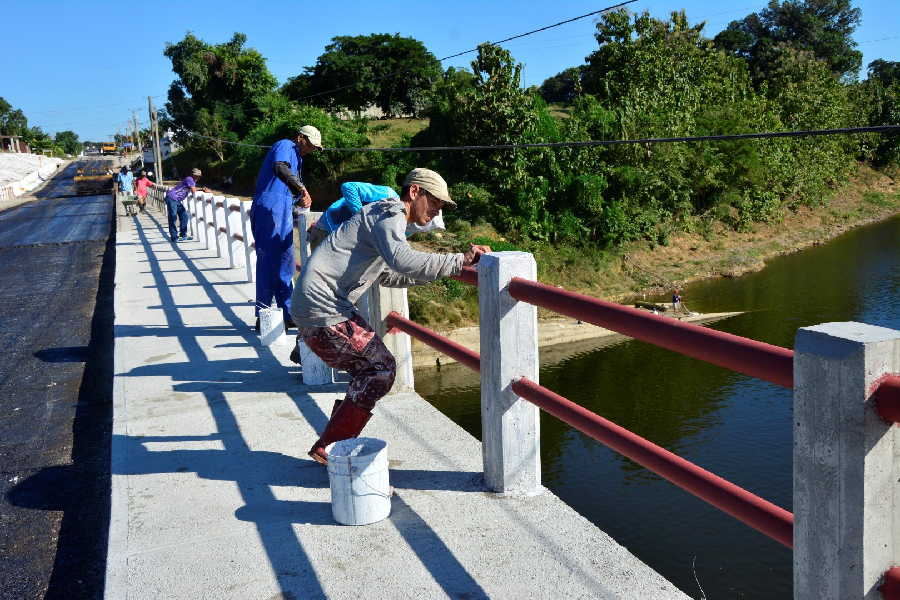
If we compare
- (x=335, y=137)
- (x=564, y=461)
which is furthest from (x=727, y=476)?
(x=335, y=137)

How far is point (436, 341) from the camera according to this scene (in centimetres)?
399

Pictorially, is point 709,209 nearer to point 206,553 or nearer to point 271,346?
point 271,346

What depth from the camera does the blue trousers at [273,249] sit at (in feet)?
21.5

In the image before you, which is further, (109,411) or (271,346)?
(271,346)

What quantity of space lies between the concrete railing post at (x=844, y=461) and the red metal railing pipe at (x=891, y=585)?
0.04ft

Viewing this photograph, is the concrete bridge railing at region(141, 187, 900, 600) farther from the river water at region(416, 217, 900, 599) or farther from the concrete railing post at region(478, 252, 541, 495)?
the river water at region(416, 217, 900, 599)

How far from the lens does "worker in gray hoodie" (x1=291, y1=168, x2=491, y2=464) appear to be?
3340mm

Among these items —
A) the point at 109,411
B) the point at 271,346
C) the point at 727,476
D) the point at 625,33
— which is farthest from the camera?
the point at 625,33

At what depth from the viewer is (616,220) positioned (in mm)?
32500

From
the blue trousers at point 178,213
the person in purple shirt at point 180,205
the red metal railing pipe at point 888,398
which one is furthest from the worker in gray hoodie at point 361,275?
the blue trousers at point 178,213

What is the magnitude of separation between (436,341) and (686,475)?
185cm

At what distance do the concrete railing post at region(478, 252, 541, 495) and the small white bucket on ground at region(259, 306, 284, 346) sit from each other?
3260mm

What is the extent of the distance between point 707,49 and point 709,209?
33.7 ft

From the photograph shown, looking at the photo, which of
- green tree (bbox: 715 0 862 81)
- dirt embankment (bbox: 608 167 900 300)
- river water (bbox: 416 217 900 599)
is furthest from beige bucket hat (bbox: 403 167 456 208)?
green tree (bbox: 715 0 862 81)
